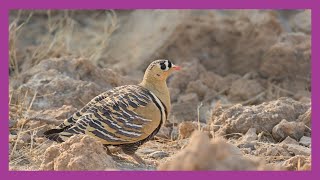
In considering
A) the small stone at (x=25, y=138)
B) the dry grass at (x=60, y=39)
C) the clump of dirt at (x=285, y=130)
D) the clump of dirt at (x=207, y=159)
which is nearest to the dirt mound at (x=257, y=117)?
the clump of dirt at (x=285, y=130)

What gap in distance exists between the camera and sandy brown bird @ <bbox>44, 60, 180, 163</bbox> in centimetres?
626

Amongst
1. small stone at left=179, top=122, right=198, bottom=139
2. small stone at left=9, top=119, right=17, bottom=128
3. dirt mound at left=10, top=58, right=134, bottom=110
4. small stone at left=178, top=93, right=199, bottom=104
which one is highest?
dirt mound at left=10, top=58, right=134, bottom=110

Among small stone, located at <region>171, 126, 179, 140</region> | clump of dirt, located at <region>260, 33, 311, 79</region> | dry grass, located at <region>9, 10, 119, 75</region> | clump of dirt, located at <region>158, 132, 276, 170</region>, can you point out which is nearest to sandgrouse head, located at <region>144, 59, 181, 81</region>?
small stone, located at <region>171, 126, 179, 140</region>

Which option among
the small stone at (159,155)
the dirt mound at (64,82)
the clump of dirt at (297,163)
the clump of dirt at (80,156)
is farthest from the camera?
the dirt mound at (64,82)

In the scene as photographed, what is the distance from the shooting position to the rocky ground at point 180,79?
6.76m

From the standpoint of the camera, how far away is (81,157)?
562 centimetres

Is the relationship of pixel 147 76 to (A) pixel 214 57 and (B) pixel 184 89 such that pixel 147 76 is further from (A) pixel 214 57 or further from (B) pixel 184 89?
(A) pixel 214 57

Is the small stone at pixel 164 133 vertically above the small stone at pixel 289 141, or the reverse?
the small stone at pixel 164 133

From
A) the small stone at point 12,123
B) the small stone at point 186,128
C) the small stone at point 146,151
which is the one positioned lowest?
the small stone at point 146,151

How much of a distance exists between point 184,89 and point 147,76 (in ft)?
10.7

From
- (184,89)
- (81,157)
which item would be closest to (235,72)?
(184,89)

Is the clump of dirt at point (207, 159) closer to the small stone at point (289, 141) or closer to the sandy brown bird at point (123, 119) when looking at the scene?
the sandy brown bird at point (123, 119)

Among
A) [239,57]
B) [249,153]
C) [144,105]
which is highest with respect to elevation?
[239,57]

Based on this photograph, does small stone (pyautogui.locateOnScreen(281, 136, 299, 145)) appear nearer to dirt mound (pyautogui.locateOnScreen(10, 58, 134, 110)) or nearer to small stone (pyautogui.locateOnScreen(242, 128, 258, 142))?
small stone (pyautogui.locateOnScreen(242, 128, 258, 142))
